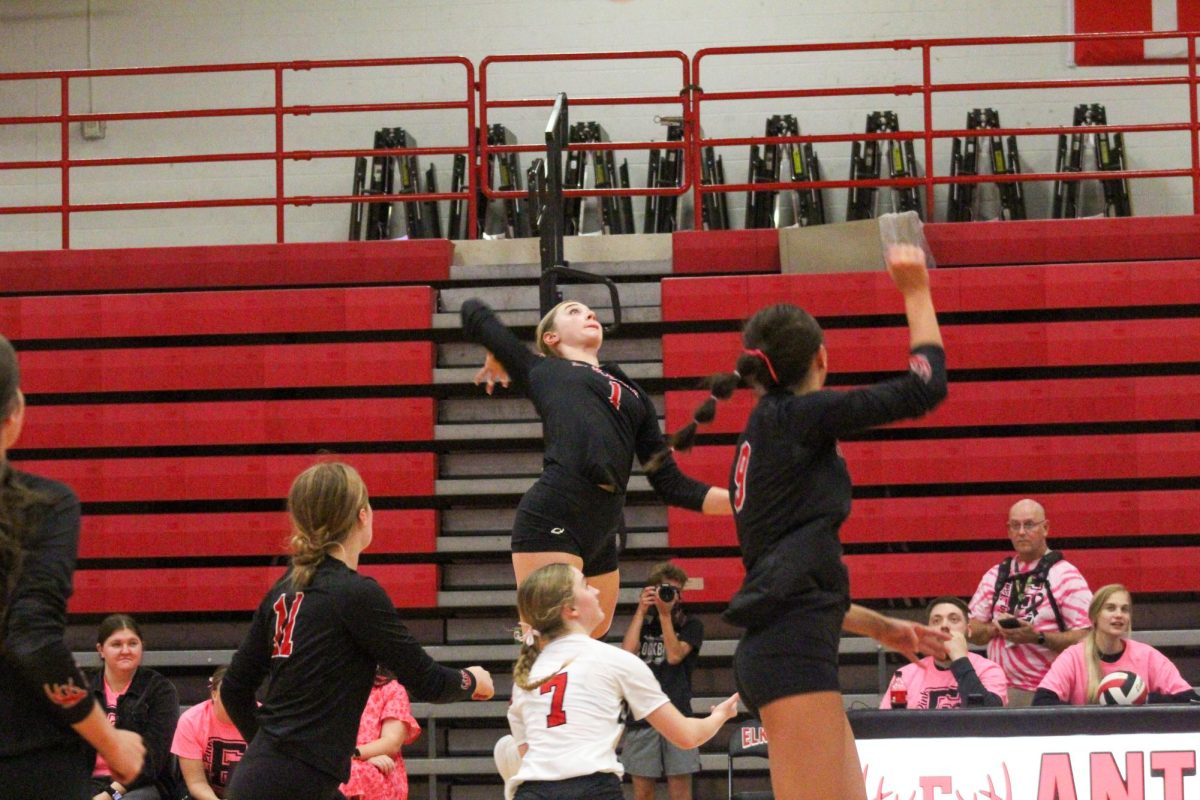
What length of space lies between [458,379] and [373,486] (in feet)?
2.82

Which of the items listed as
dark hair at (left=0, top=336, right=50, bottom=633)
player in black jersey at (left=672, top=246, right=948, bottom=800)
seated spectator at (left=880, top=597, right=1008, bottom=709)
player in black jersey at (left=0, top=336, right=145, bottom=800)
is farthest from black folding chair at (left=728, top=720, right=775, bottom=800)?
dark hair at (left=0, top=336, right=50, bottom=633)

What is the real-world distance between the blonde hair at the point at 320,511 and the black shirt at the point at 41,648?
0.89 m

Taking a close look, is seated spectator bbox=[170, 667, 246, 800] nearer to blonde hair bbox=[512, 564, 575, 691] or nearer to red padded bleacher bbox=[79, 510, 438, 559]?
red padded bleacher bbox=[79, 510, 438, 559]

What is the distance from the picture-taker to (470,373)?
871cm

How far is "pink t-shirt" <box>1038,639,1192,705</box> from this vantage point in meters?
6.75

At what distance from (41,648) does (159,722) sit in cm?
452

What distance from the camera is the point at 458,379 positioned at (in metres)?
8.71

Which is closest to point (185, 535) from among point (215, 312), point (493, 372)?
point (215, 312)

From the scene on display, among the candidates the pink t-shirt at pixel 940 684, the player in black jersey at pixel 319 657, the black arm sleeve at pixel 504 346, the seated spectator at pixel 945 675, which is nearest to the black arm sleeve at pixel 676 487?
the black arm sleeve at pixel 504 346

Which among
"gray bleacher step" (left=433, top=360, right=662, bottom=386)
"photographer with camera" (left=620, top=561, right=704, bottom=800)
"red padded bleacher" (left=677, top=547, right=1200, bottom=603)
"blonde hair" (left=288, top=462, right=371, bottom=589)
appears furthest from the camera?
"gray bleacher step" (left=433, top=360, right=662, bottom=386)

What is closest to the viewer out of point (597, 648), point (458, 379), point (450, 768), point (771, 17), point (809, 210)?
point (597, 648)

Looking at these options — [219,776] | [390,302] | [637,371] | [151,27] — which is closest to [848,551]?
[637,371]

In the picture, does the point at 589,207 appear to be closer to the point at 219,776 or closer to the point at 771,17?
the point at 771,17

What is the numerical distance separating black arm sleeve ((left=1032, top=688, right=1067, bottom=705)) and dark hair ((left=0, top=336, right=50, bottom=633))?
5270 millimetres
